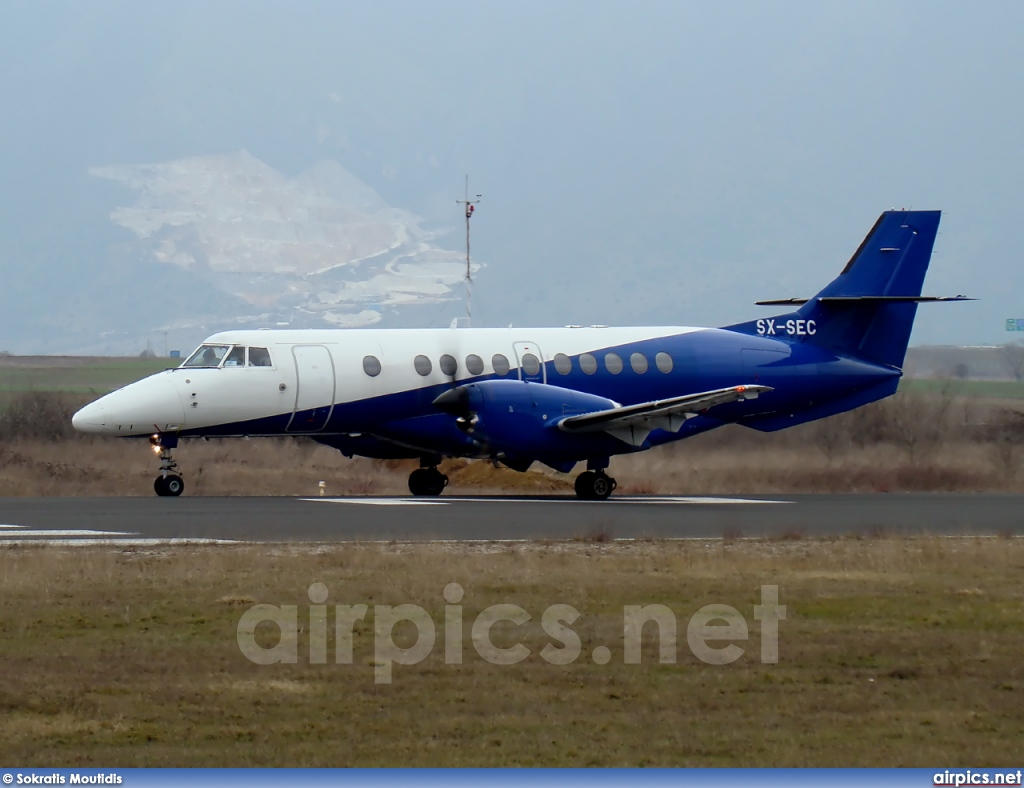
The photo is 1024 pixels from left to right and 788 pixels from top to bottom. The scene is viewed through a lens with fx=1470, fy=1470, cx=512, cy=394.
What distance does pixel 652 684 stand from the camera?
9.20m

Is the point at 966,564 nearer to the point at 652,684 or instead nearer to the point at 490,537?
the point at 490,537

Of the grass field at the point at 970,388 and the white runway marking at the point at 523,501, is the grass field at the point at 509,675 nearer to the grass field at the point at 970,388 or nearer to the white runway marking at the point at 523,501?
the white runway marking at the point at 523,501

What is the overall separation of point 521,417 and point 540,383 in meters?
2.04

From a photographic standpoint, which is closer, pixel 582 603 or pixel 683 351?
pixel 582 603

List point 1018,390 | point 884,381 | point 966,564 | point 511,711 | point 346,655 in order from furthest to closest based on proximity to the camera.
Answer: point 1018,390
point 884,381
point 966,564
point 346,655
point 511,711

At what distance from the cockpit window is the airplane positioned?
0.03 metres

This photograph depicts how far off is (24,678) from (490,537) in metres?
9.31

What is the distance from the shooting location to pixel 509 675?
373 inches

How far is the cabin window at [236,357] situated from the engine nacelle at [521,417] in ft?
12.0

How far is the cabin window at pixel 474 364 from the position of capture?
27.7 meters

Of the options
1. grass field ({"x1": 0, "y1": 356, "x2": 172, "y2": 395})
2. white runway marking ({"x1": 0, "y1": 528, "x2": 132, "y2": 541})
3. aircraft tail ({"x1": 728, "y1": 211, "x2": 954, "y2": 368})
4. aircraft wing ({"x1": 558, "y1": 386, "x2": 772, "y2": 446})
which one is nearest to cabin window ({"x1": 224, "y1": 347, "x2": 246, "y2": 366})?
aircraft wing ({"x1": 558, "y1": 386, "x2": 772, "y2": 446})

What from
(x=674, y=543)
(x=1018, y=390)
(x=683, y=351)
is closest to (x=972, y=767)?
(x=674, y=543)

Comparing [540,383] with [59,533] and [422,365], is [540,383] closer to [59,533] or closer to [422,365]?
[422,365]

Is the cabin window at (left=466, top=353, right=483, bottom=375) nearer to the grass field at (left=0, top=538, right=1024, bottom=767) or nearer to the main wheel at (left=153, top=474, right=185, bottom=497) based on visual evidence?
the main wheel at (left=153, top=474, right=185, bottom=497)
